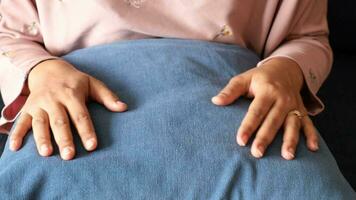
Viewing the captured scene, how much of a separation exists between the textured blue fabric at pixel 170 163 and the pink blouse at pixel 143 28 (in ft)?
0.46

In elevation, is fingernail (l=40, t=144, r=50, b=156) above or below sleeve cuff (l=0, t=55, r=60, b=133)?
above

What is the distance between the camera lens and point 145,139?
543mm

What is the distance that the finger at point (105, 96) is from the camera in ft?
1.96

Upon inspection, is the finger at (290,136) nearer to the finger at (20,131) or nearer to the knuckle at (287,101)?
the knuckle at (287,101)

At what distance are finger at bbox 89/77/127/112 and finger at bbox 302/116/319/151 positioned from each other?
24 centimetres

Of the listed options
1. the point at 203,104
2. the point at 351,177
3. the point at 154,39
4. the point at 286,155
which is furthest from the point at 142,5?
the point at 351,177

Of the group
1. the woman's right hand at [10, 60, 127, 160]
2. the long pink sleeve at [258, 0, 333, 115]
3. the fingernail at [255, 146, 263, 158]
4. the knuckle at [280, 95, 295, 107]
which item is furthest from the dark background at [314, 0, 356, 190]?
the woman's right hand at [10, 60, 127, 160]

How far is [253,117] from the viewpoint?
60cm

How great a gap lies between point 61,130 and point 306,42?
1.53 ft

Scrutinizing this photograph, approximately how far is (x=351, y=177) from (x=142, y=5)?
50cm

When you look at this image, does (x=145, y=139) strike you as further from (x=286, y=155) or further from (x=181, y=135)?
(x=286, y=155)

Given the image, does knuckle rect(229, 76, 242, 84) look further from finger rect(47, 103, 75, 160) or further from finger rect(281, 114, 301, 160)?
finger rect(47, 103, 75, 160)

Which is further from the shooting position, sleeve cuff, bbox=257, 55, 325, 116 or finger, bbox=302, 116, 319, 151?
sleeve cuff, bbox=257, 55, 325, 116

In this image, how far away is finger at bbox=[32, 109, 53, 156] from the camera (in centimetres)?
54
